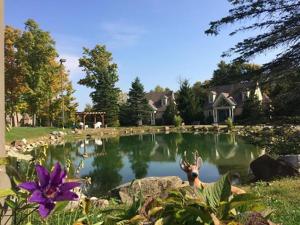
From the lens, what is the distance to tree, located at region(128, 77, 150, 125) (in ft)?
153

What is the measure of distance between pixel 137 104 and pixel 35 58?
14.8 metres

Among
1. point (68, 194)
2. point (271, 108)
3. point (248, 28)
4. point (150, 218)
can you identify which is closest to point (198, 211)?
point (150, 218)

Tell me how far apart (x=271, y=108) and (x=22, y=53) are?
2989 centimetres

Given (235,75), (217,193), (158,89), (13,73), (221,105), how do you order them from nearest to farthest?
(217,193), (235,75), (13,73), (221,105), (158,89)

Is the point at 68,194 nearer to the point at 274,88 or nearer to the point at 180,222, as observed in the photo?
the point at 180,222

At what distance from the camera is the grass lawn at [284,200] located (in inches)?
154

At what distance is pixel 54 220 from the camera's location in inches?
106

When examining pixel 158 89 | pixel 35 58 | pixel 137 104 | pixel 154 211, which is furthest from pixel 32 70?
pixel 158 89

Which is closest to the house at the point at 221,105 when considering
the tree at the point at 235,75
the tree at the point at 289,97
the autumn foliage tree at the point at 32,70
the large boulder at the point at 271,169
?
the autumn foliage tree at the point at 32,70

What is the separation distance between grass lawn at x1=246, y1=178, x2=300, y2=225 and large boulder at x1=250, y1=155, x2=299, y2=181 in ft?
4.63

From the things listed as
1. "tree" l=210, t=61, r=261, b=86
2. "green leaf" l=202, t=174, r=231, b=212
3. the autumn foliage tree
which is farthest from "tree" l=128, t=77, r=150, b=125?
"green leaf" l=202, t=174, r=231, b=212

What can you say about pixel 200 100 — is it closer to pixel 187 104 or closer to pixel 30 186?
pixel 187 104

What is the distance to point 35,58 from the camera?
3500 cm

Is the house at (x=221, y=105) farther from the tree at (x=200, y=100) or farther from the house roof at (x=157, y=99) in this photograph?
the house roof at (x=157, y=99)
